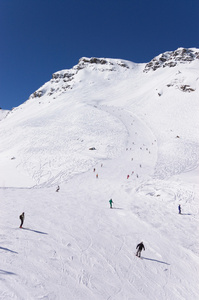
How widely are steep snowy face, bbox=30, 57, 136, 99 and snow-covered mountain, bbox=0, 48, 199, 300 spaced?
229 ft

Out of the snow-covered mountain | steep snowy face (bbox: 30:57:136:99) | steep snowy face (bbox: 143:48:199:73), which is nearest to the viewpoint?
the snow-covered mountain

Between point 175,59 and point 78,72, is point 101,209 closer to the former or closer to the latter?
point 175,59

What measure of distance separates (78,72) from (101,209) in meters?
134

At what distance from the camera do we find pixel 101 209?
16.8 metres

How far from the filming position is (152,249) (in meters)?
11.4

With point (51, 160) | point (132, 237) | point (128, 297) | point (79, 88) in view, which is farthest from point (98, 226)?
point (79, 88)

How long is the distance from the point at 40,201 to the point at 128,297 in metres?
12.4

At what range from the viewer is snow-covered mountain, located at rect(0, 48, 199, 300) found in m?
7.96

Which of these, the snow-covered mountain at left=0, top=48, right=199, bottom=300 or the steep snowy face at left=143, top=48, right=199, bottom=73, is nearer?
the snow-covered mountain at left=0, top=48, right=199, bottom=300

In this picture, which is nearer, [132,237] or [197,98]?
[132,237]

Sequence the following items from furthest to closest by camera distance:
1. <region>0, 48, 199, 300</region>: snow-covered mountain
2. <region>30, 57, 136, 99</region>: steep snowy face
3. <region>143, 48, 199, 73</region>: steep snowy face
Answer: <region>30, 57, 136, 99</region>: steep snowy face < <region>143, 48, 199, 73</region>: steep snowy face < <region>0, 48, 199, 300</region>: snow-covered mountain

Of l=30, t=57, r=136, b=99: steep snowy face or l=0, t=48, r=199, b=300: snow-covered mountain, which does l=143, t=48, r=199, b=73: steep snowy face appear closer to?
l=30, t=57, r=136, b=99: steep snowy face

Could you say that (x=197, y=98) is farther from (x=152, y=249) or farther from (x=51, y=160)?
(x=152, y=249)

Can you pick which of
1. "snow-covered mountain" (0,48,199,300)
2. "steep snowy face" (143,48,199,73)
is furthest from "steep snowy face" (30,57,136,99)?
Answer: "snow-covered mountain" (0,48,199,300)
